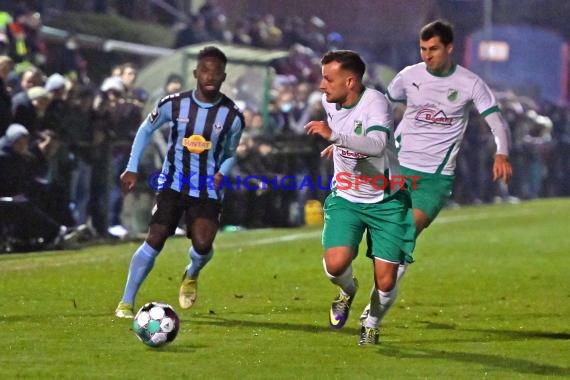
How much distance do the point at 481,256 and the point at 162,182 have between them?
7.24m

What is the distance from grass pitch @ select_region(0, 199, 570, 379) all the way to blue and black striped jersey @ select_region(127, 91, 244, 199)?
99 cm

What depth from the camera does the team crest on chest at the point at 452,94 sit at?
10.5 m

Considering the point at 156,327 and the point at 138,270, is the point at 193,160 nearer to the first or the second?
the point at 138,270

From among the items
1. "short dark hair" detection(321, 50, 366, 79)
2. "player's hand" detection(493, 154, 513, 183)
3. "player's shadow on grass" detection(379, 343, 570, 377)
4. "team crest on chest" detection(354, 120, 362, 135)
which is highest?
"short dark hair" detection(321, 50, 366, 79)

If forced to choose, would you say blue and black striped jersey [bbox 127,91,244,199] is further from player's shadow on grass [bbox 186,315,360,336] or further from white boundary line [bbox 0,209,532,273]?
white boundary line [bbox 0,209,532,273]

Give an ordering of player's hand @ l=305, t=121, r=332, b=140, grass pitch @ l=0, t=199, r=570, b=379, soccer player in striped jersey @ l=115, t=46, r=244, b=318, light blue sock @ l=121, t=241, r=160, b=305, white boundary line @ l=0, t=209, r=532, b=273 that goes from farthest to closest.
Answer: white boundary line @ l=0, t=209, r=532, b=273 < soccer player in striped jersey @ l=115, t=46, r=244, b=318 < light blue sock @ l=121, t=241, r=160, b=305 < grass pitch @ l=0, t=199, r=570, b=379 < player's hand @ l=305, t=121, r=332, b=140

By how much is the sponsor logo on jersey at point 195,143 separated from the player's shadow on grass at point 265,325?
120 cm

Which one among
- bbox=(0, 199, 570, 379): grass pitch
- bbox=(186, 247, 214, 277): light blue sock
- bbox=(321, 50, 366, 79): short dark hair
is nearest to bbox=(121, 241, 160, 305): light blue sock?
bbox=(0, 199, 570, 379): grass pitch

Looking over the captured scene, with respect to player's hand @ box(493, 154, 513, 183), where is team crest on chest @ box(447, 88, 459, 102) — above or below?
above

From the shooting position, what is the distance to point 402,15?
29812mm

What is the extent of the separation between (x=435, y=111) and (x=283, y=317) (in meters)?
1.86

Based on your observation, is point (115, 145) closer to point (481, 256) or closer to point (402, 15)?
point (481, 256)

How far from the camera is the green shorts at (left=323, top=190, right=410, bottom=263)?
29.3 ft

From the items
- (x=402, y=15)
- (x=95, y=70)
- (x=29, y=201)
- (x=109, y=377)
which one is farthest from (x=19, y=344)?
(x=402, y=15)
